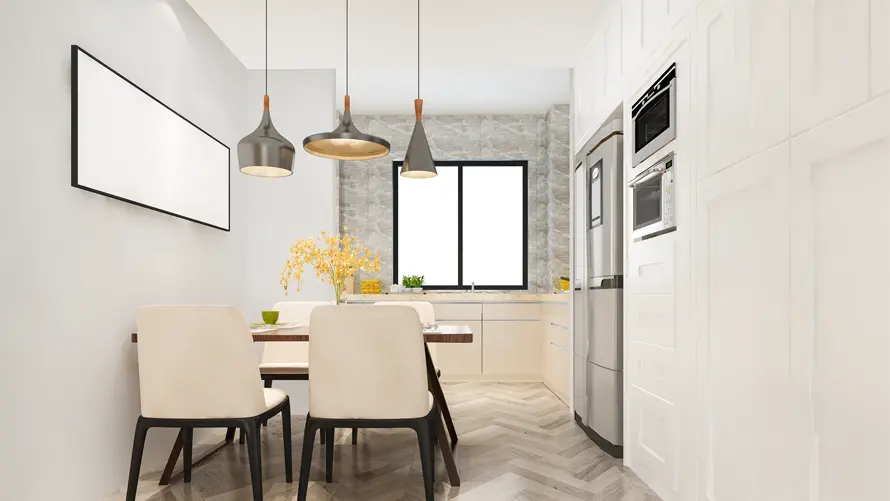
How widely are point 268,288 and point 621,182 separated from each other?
8.70 ft

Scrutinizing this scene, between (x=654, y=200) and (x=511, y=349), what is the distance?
147 inches

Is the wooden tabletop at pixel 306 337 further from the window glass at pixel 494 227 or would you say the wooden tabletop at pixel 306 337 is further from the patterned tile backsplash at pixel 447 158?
the window glass at pixel 494 227

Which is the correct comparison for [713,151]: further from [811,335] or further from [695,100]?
[811,335]

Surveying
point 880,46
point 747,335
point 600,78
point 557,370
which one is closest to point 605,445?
point 747,335

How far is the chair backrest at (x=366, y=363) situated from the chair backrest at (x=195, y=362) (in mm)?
290

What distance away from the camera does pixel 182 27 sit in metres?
3.41

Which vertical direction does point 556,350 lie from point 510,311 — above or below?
below

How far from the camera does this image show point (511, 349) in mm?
6277

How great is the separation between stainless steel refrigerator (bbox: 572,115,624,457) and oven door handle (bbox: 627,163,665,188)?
212 millimetres

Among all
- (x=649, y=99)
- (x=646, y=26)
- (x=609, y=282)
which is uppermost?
(x=646, y=26)

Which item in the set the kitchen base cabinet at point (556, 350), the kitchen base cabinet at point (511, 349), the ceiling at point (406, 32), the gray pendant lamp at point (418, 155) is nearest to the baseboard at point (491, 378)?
the kitchen base cabinet at point (511, 349)

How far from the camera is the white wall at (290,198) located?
4578 millimetres

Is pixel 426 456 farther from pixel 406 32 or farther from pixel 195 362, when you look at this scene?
pixel 406 32

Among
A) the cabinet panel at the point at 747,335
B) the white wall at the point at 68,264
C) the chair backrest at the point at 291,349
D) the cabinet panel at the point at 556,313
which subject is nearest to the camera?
the cabinet panel at the point at 747,335
